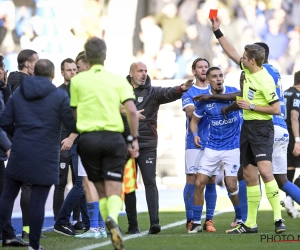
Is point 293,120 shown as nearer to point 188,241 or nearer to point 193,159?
point 193,159

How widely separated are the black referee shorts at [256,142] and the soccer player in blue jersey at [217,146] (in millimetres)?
823

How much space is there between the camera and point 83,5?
26.9 metres

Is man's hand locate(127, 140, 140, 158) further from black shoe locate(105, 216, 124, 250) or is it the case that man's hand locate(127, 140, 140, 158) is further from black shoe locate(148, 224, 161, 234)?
black shoe locate(148, 224, 161, 234)

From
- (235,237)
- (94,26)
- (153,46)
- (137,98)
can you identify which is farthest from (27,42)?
(235,237)

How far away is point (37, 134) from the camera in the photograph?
7758mm

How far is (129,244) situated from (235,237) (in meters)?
1.23

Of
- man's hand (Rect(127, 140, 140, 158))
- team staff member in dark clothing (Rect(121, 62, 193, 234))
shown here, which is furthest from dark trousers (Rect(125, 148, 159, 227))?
man's hand (Rect(127, 140, 140, 158))

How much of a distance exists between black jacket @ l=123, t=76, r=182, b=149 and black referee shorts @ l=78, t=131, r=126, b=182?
2.78 metres

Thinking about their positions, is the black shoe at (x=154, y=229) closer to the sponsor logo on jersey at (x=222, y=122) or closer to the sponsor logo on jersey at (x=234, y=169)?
the sponsor logo on jersey at (x=234, y=169)

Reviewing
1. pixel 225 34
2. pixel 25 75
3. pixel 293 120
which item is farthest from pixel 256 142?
pixel 225 34

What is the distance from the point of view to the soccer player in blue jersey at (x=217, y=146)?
33.9 ft

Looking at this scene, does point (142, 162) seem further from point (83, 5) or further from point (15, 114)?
point (83, 5)

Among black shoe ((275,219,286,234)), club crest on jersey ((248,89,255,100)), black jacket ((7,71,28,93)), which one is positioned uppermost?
black jacket ((7,71,28,93))

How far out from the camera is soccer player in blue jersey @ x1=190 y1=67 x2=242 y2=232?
33.9 ft
